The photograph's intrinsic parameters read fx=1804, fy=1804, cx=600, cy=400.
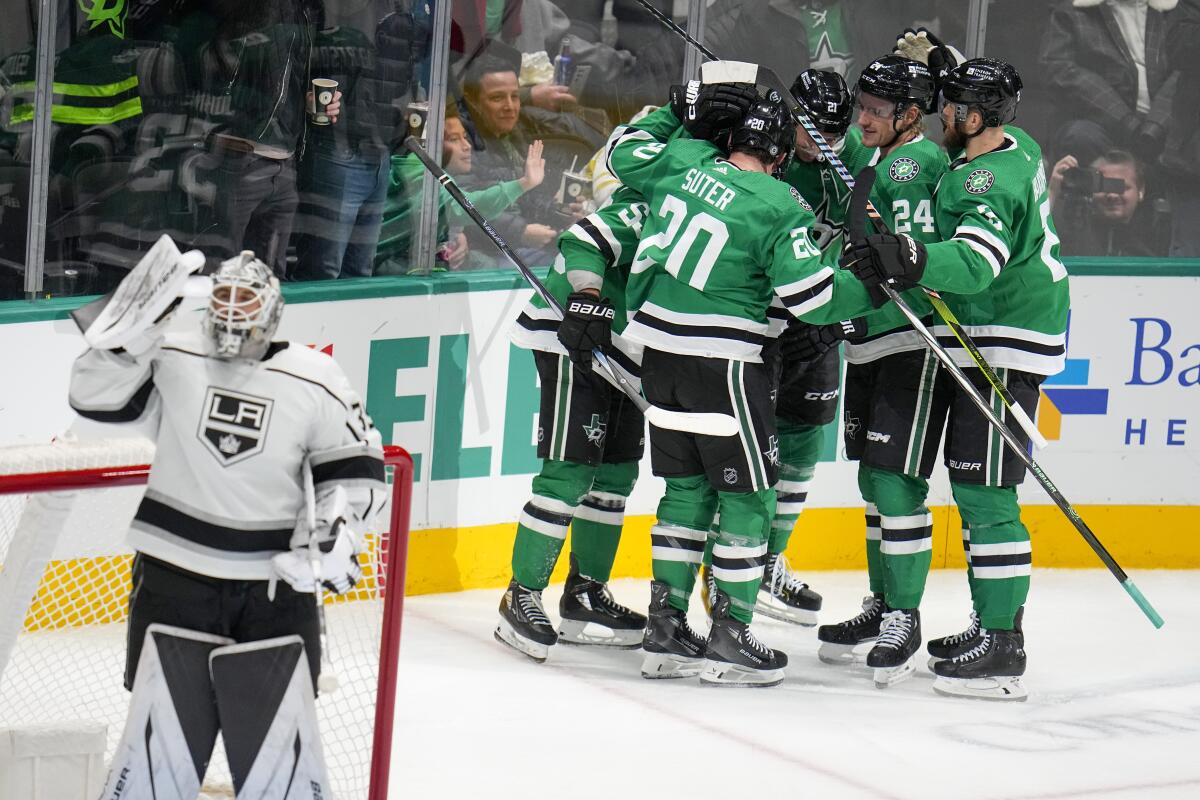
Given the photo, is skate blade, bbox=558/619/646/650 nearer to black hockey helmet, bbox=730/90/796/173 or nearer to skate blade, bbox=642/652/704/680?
skate blade, bbox=642/652/704/680

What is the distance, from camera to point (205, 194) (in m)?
4.80

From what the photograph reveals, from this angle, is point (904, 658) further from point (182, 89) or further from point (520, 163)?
point (182, 89)

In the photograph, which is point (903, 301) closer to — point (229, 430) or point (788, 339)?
point (788, 339)

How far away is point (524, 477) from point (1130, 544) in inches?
84.3

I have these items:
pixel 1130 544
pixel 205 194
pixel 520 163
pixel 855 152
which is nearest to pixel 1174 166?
pixel 1130 544

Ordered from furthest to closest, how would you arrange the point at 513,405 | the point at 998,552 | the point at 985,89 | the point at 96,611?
the point at 513,405 < the point at 998,552 < the point at 985,89 < the point at 96,611

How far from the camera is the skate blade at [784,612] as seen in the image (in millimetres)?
5172

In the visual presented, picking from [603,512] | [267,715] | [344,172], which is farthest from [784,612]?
[267,715]

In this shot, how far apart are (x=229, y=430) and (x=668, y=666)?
1.98 m

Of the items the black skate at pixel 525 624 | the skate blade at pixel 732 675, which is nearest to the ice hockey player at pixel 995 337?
the skate blade at pixel 732 675

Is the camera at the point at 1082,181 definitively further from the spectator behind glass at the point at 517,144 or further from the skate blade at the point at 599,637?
the skate blade at the point at 599,637

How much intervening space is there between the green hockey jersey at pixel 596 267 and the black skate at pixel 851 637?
3.02 feet

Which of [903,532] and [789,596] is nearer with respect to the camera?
[903,532]

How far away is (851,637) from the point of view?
4.80 m
